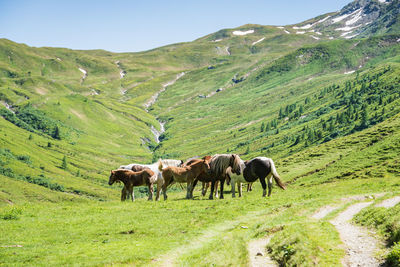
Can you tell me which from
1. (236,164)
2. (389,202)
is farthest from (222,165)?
(389,202)

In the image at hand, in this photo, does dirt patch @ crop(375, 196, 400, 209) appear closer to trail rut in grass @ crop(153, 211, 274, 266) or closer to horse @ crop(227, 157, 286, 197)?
Answer: trail rut in grass @ crop(153, 211, 274, 266)

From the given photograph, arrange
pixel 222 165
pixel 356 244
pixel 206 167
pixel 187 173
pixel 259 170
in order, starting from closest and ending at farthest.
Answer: pixel 356 244
pixel 259 170
pixel 206 167
pixel 222 165
pixel 187 173

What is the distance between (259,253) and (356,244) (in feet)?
17.3

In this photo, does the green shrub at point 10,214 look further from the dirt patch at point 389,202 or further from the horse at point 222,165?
the dirt patch at point 389,202

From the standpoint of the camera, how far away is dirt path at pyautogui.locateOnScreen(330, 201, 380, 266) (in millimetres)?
16156

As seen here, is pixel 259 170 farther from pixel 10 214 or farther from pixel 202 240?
pixel 10 214

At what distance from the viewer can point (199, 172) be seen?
40500mm

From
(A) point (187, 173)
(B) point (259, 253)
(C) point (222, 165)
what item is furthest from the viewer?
(A) point (187, 173)

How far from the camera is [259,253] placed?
18703mm

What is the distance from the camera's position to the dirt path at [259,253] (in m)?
17.7

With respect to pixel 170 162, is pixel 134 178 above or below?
below

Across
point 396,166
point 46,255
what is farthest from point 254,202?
point 396,166

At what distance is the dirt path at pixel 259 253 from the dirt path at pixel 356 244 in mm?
3869

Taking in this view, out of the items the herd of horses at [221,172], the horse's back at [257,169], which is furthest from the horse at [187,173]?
the horse's back at [257,169]
